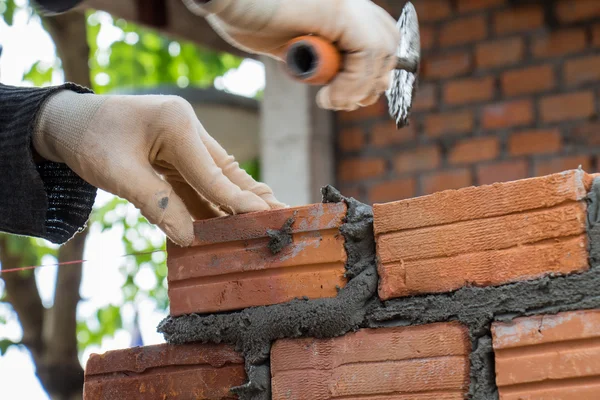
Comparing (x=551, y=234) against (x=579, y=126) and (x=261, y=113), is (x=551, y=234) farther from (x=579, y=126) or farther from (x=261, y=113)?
(x=261, y=113)

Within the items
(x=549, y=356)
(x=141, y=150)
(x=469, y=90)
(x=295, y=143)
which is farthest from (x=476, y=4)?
(x=549, y=356)

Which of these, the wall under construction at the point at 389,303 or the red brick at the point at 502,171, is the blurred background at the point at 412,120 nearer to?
the red brick at the point at 502,171

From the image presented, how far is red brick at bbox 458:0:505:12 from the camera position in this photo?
3873 millimetres

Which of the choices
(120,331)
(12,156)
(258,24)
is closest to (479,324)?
(258,24)

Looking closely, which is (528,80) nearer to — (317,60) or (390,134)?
(390,134)

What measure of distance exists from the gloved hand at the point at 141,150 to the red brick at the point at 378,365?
0.32 meters

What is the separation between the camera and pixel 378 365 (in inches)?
61.5

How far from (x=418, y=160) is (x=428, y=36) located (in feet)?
1.91

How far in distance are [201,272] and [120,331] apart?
4.87 meters

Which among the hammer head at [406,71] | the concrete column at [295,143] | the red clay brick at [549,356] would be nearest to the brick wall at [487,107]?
the concrete column at [295,143]

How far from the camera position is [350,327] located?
161cm

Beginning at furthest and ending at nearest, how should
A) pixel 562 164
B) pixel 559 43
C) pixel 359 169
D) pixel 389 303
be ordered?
pixel 359 169, pixel 559 43, pixel 562 164, pixel 389 303

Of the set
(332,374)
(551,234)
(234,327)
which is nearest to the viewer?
(551,234)

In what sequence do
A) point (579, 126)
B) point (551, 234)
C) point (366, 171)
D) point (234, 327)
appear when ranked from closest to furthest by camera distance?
point (551, 234) → point (234, 327) → point (579, 126) → point (366, 171)
